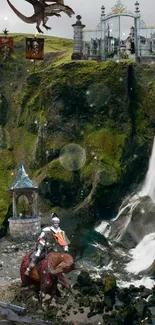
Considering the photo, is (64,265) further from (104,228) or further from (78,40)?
(78,40)

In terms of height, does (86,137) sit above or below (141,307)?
above

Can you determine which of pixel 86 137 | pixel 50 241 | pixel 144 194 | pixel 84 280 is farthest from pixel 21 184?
pixel 50 241

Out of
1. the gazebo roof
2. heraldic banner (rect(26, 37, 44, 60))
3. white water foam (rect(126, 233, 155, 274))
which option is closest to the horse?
heraldic banner (rect(26, 37, 44, 60))

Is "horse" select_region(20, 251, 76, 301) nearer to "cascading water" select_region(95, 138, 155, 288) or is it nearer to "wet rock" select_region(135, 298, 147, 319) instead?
"wet rock" select_region(135, 298, 147, 319)

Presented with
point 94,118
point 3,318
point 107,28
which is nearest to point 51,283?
point 3,318

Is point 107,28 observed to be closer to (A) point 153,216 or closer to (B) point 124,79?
(B) point 124,79
